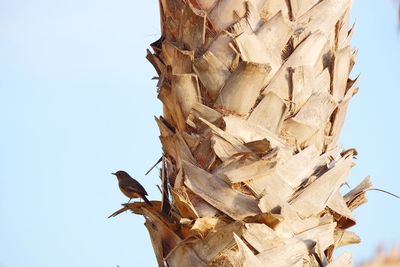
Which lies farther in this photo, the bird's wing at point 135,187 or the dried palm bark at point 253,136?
the bird's wing at point 135,187

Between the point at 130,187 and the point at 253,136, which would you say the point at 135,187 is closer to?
the point at 130,187

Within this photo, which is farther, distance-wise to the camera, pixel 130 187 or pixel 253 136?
pixel 130 187

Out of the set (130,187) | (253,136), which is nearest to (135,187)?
(130,187)

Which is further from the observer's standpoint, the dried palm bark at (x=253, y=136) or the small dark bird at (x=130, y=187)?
the small dark bird at (x=130, y=187)

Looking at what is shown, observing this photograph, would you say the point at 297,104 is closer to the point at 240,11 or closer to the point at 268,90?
the point at 268,90
